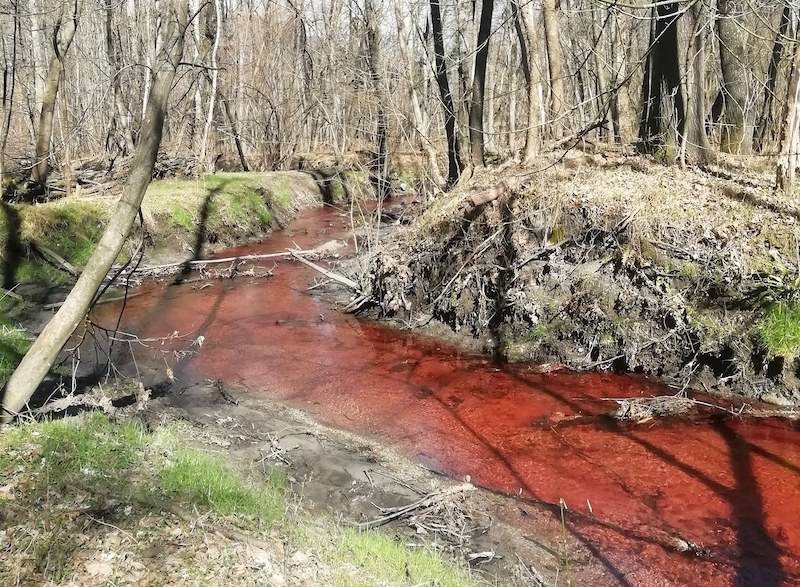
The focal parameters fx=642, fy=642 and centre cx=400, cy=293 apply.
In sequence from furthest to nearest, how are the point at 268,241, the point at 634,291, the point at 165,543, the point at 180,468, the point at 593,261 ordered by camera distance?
the point at 268,241, the point at 593,261, the point at 634,291, the point at 180,468, the point at 165,543

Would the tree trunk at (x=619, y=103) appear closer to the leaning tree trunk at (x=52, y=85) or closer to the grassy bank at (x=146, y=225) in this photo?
the grassy bank at (x=146, y=225)

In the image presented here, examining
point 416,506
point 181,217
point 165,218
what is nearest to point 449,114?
point 181,217

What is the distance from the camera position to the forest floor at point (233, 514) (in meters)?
3.48

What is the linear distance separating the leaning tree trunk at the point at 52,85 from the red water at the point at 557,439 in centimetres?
587

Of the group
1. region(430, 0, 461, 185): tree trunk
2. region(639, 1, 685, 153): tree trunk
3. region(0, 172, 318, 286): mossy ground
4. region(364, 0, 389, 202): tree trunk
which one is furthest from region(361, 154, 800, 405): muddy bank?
region(0, 172, 318, 286): mossy ground

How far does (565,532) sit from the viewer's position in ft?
16.6

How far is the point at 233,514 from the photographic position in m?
4.13

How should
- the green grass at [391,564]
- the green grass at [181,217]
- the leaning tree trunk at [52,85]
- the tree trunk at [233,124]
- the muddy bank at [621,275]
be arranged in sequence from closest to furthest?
the green grass at [391,564]
the muddy bank at [621,275]
the leaning tree trunk at [52,85]
the green grass at [181,217]
the tree trunk at [233,124]

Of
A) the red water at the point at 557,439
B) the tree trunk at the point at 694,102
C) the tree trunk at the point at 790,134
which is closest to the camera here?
the red water at the point at 557,439

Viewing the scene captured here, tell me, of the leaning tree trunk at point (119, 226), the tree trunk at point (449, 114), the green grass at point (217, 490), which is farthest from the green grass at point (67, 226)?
the green grass at point (217, 490)

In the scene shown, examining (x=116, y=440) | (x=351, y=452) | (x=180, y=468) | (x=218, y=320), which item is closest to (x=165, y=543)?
(x=180, y=468)

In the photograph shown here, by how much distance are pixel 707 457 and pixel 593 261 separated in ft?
11.4

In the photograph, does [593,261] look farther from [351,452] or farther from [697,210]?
[351,452]

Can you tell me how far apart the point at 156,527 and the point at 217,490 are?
67 cm
